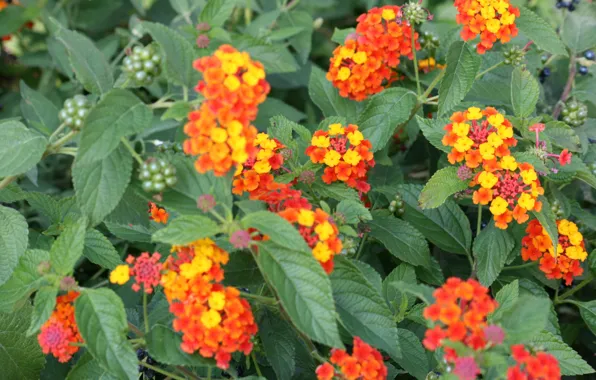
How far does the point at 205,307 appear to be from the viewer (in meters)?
1.54

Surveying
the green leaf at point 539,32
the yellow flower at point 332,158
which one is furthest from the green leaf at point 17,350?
the green leaf at point 539,32

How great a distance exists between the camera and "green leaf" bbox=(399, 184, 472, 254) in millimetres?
2264

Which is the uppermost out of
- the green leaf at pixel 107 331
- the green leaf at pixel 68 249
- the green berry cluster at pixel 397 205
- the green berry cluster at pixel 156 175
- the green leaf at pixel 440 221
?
the green berry cluster at pixel 156 175

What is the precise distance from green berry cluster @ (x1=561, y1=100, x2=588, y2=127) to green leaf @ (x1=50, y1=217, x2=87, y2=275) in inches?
65.7

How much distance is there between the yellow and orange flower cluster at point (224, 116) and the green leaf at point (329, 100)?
43.2 inches

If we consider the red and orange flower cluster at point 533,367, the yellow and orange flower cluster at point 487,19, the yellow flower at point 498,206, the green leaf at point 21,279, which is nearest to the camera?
the red and orange flower cluster at point 533,367

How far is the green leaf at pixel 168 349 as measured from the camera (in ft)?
5.19

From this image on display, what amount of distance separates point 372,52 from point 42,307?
1.38 m

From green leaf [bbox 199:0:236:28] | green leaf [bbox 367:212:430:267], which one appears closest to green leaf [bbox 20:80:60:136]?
green leaf [bbox 199:0:236:28]

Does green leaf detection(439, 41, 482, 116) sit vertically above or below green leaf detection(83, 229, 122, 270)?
above

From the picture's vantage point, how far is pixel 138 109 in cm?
163

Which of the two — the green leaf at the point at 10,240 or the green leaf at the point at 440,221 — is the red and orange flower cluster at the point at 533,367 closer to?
the green leaf at the point at 440,221

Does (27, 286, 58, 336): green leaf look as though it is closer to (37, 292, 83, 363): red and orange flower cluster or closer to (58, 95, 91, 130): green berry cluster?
(37, 292, 83, 363): red and orange flower cluster

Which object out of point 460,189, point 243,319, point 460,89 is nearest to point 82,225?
point 243,319
